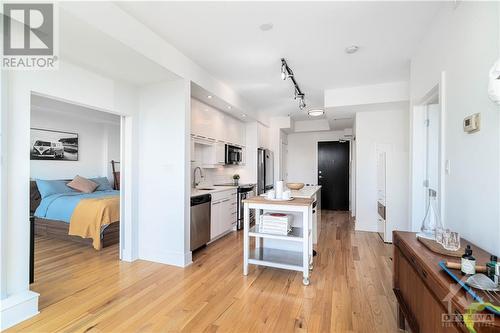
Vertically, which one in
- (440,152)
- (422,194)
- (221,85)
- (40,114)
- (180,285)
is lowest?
(180,285)

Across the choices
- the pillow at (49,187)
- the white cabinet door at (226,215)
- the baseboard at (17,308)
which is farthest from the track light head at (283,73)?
the pillow at (49,187)

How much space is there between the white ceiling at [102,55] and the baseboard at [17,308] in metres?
2.25

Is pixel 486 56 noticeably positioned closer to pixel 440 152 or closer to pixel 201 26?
pixel 440 152

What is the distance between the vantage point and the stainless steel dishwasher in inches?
133

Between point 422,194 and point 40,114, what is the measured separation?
22.9 ft

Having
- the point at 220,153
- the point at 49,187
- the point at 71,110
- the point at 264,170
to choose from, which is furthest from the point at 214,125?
the point at 49,187

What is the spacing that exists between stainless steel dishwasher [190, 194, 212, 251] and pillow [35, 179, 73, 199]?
10.6ft

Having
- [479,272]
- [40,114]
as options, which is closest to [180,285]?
[479,272]

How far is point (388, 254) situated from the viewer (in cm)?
351

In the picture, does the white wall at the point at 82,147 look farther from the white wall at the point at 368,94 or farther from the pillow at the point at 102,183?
the white wall at the point at 368,94

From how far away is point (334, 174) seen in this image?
292 inches

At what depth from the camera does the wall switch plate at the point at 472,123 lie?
1.56 m
